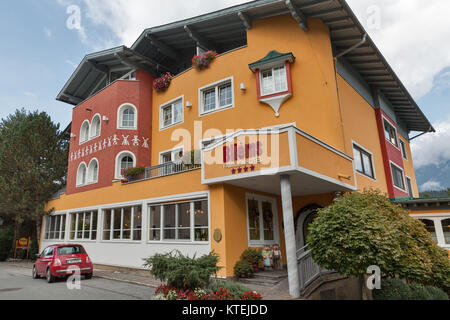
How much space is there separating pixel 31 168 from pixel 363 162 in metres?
22.1

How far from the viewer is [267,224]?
13.0 metres

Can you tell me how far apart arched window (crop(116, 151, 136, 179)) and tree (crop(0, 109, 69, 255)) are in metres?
8.24

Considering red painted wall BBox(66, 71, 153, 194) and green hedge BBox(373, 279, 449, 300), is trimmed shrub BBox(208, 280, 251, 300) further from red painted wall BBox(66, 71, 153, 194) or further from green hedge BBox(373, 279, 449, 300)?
red painted wall BBox(66, 71, 153, 194)

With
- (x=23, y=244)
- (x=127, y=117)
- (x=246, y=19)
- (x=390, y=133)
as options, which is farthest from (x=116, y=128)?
(x=390, y=133)

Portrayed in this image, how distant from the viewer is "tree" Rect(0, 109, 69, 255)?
2144 centimetres

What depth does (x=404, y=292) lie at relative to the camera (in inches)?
333

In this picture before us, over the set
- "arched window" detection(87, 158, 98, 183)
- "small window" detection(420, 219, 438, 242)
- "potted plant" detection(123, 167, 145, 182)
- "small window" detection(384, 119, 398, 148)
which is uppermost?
"small window" detection(384, 119, 398, 148)

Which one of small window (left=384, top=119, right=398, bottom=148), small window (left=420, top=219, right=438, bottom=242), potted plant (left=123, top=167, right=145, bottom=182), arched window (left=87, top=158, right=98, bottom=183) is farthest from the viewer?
arched window (left=87, top=158, right=98, bottom=183)

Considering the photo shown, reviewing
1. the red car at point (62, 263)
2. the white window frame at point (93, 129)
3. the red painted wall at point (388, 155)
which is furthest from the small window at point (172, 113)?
the red painted wall at point (388, 155)

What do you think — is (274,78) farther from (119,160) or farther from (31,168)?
(31,168)

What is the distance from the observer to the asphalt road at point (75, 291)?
8.89 meters

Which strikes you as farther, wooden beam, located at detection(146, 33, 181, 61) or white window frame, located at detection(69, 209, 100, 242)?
wooden beam, located at detection(146, 33, 181, 61)

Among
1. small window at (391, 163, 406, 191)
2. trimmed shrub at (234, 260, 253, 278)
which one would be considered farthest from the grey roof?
trimmed shrub at (234, 260, 253, 278)
